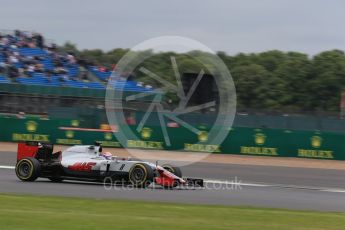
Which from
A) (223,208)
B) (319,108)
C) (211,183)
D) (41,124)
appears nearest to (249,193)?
(211,183)

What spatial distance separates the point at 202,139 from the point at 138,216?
724 inches

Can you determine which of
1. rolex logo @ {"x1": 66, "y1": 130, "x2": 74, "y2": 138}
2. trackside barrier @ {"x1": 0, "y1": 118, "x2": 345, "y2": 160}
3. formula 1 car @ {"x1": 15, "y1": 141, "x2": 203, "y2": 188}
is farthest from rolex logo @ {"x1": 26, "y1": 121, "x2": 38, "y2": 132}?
formula 1 car @ {"x1": 15, "y1": 141, "x2": 203, "y2": 188}

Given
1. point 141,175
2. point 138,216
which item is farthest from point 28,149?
point 138,216

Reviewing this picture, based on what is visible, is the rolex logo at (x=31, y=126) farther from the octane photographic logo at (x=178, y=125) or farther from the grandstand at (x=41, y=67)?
the grandstand at (x=41, y=67)

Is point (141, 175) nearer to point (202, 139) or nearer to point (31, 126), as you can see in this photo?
point (202, 139)

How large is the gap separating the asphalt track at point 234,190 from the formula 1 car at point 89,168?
0.68ft

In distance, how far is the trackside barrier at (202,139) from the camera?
26.5 m

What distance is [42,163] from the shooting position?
564 inches

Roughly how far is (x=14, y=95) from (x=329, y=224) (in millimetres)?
26504

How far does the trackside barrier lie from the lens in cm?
2648

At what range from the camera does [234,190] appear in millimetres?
14258

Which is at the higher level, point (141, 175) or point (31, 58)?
point (31, 58)

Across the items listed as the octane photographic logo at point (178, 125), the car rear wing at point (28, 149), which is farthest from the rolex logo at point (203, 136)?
the car rear wing at point (28, 149)

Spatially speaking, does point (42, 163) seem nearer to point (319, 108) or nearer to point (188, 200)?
point (188, 200)
